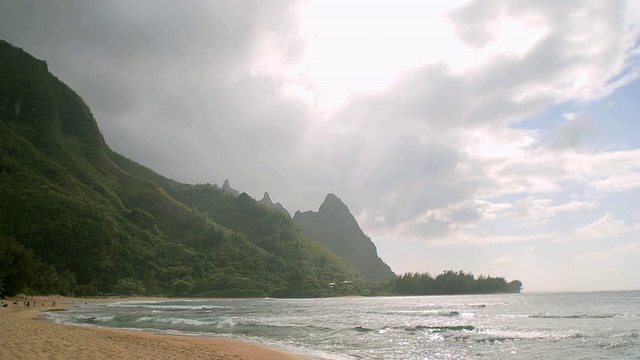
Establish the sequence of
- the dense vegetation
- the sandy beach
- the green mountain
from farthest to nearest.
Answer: the green mountain → the dense vegetation → the sandy beach

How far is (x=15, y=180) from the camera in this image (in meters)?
128

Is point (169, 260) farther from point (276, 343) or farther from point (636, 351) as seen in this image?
point (636, 351)

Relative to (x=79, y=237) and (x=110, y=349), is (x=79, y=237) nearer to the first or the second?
(x=79, y=237)

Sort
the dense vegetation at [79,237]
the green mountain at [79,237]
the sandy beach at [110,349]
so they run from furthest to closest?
the green mountain at [79,237] → the dense vegetation at [79,237] → the sandy beach at [110,349]

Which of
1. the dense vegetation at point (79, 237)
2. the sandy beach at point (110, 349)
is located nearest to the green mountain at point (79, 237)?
the dense vegetation at point (79, 237)

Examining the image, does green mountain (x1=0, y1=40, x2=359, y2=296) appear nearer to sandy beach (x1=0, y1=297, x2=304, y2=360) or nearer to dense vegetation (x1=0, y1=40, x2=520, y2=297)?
dense vegetation (x1=0, y1=40, x2=520, y2=297)

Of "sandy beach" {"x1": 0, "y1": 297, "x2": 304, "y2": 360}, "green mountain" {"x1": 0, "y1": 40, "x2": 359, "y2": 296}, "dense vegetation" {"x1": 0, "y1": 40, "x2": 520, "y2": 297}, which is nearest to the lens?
"sandy beach" {"x1": 0, "y1": 297, "x2": 304, "y2": 360}

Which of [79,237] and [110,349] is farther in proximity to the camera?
[79,237]

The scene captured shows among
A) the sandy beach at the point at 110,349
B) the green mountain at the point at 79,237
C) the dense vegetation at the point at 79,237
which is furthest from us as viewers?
the green mountain at the point at 79,237

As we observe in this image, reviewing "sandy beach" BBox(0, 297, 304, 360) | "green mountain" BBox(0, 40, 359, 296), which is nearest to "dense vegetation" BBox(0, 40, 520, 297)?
"green mountain" BBox(0, 40, 359, 296)

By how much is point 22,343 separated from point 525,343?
118ft

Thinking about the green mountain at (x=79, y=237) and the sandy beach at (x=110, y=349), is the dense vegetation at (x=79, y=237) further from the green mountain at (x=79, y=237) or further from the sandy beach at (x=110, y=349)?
the sandy beach at (x=110, y=349)

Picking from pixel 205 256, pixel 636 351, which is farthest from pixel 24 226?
pixel 636 351

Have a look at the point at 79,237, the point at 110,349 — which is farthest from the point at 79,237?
the point at 110,349
